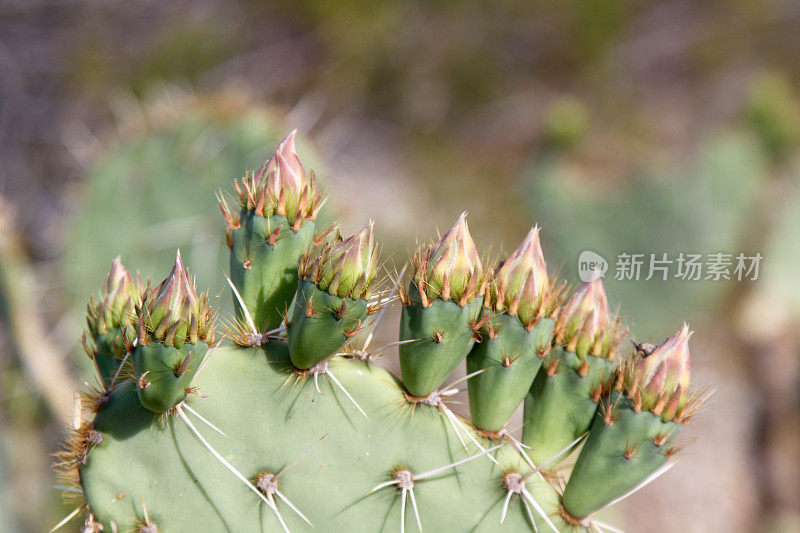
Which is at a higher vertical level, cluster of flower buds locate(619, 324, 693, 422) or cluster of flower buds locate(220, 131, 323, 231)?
cluster of flower buds locate(220, 131, 323, 231)

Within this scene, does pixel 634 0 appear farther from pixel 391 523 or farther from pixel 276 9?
pixel 391 523

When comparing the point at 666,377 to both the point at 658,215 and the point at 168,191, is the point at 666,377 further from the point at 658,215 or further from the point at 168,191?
the point at 658,215

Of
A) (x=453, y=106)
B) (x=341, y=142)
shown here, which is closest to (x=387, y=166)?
(x=341, y=142)

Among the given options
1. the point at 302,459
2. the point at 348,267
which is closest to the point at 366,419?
the point at 302,459

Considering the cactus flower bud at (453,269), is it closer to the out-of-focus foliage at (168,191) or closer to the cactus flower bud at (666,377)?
the cactus flower bud at (666,377)

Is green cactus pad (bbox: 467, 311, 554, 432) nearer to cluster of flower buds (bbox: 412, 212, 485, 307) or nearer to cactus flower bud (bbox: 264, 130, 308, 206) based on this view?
cluster of flower buds (bbox: 412, 212, 485, 307)

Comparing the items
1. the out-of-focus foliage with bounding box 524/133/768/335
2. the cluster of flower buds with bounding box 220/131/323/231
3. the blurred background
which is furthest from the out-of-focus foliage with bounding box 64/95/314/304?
the out-of-focus foliage with bounding box 524/133/768/335

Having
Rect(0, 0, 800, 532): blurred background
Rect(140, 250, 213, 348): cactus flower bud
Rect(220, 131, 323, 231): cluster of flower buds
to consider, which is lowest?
Rect(0, 0, 800, 532): blurred background
